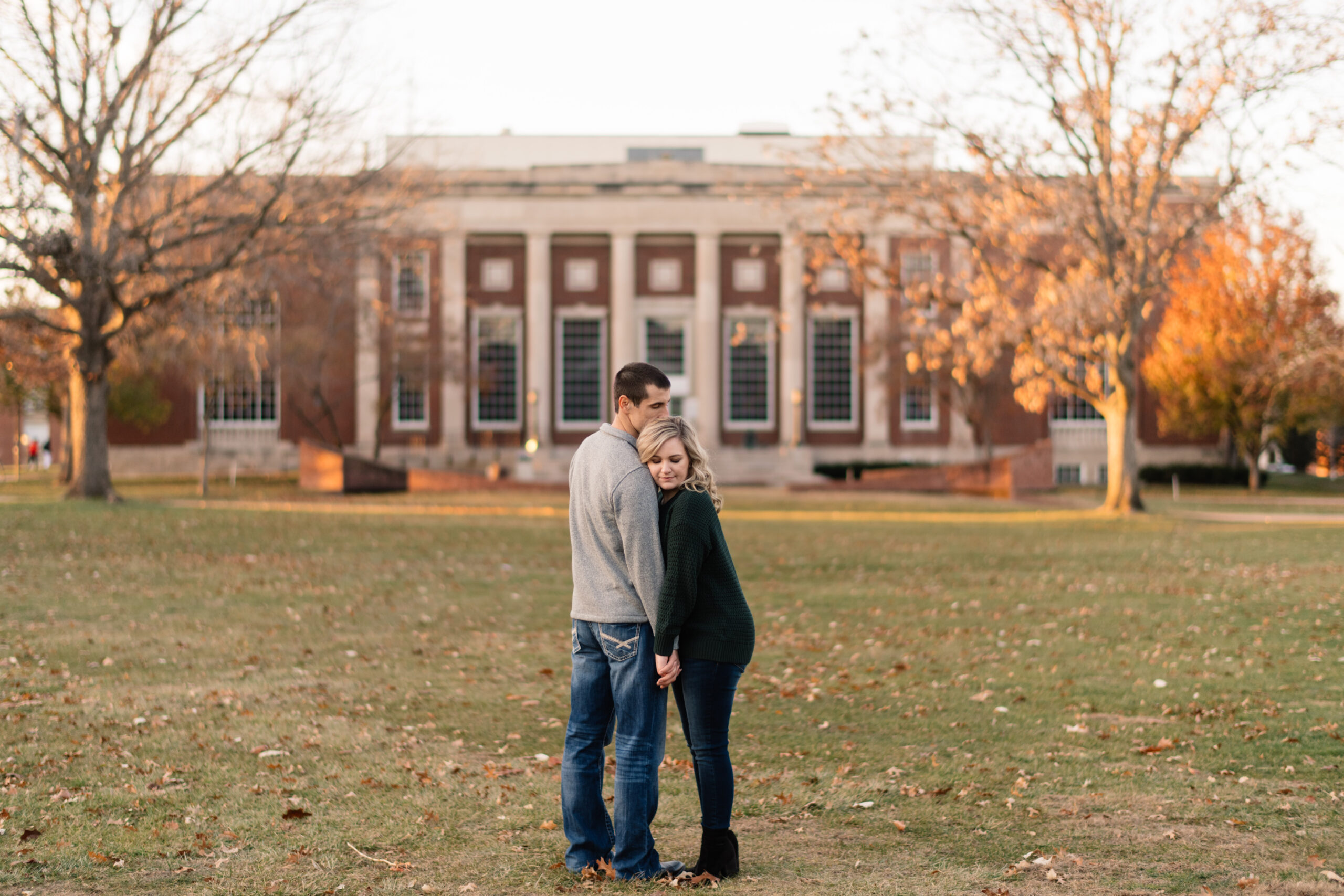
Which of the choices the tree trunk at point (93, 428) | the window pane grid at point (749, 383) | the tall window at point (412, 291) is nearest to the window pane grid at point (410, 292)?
the tall window at point (412, 291)

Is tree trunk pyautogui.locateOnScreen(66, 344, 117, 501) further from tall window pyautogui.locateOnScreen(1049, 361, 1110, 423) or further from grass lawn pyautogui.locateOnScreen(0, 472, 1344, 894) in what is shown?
tall window pyautogui.locateOnScreen(1049, 361, 1110, 423)

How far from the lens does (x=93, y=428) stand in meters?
27.6

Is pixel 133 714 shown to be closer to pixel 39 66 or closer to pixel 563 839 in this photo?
pixel 563 839

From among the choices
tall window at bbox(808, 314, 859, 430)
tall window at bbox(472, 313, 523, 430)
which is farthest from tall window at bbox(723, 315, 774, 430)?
tall window at bbox(472, 313, 523, 430)

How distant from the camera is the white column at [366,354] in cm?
4172

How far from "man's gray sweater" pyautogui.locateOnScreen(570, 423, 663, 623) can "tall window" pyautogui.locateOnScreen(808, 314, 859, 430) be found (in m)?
52.9

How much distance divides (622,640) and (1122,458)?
25.0 metres

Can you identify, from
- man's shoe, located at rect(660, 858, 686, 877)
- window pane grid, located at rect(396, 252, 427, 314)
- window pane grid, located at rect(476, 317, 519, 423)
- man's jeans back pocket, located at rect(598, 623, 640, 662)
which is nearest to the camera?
man's jeans back pocket, located at rect(598, 623, 640, 662)

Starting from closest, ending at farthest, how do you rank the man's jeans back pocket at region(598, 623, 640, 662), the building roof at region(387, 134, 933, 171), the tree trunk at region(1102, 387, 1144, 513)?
the man's jeans back pocket at region(598, 623, 640, 662) → the tree trunk at region(1102, 387, 1144, 513) → the building roof at region(387, 134, 933, 171)

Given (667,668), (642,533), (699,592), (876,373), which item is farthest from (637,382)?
(876,373)

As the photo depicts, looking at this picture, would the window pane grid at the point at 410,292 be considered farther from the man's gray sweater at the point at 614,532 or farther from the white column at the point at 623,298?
the man's gray sweater at the point at 614,532

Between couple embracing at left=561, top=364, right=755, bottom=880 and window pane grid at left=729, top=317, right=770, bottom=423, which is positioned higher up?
window pane grid at left=729, top=317, right=770, bottom=423

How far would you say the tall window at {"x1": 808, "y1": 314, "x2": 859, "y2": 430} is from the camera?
57.5 meters

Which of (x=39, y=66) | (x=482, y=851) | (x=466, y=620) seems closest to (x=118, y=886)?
(x=482, y=851)
